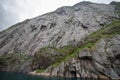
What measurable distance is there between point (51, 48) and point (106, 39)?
6605 centimetres

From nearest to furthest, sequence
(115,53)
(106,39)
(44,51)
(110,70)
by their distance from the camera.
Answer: (110,70)
(115,53)
(106,39)
(44,51)

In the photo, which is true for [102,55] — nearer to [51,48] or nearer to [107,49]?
[107,49]

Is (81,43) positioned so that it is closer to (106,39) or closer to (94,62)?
(106,39)

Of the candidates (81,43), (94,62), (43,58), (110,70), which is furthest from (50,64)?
(110,70)

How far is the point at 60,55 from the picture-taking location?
171 metres

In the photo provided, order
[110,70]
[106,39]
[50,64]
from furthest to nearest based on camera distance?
[50,64] → [106,39] → [110,70]

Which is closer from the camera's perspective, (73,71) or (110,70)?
(110,70)

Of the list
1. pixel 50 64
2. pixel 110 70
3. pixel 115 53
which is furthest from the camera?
pixel 50 64

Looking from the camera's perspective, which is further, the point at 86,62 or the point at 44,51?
the point at 44,51

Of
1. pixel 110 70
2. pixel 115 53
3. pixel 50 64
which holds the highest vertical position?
pixel 115 53

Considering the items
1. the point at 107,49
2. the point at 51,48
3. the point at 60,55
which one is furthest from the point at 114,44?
the point at 51,48

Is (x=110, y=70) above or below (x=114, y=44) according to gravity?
below

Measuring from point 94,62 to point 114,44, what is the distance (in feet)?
78.9

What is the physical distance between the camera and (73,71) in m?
138
